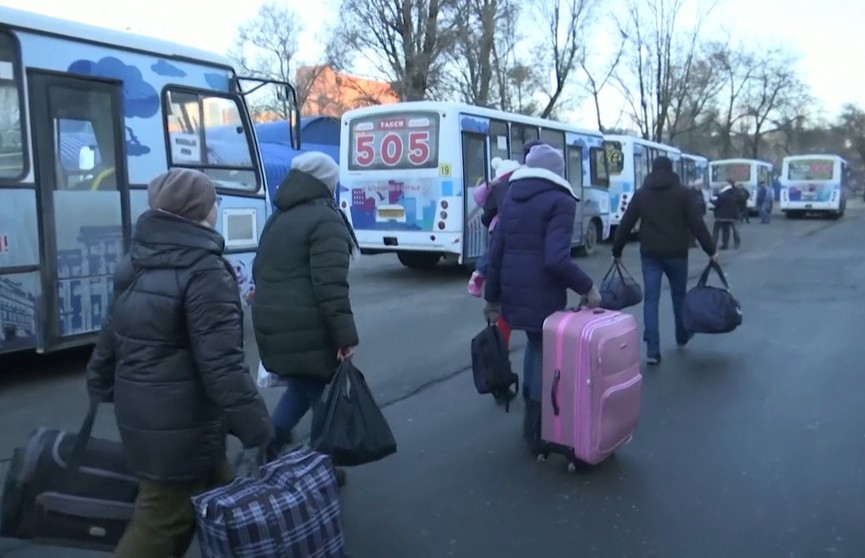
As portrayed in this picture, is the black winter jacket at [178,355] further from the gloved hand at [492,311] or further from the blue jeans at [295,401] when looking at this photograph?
the gloved hand at [492,311]

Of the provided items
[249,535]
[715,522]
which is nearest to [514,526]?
[715,522]

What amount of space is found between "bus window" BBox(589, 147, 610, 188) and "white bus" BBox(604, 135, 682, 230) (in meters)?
2.16

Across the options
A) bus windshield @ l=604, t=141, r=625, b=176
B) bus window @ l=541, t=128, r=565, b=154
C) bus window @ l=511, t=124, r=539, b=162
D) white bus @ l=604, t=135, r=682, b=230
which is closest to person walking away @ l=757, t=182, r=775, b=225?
white bus @ l=604, t=135, r=682, b=230

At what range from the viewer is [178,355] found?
9.61 feet

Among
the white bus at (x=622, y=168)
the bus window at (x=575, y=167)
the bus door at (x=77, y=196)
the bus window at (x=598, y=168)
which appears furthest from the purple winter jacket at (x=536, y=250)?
the white bus at (x=622, y=168)

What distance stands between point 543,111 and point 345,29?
9.71 meters

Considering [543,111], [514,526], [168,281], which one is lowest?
[514,526]

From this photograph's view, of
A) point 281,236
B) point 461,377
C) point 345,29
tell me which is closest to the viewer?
point 281,236

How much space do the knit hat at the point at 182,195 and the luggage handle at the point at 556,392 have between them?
223 centimetres

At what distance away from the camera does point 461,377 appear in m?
7.09

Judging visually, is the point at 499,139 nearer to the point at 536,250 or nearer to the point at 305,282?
the point at 536,250

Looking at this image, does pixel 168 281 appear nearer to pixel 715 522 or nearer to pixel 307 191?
pixel 307 191

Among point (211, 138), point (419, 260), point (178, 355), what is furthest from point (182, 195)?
point (419, 260)

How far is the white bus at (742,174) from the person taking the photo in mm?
39969
